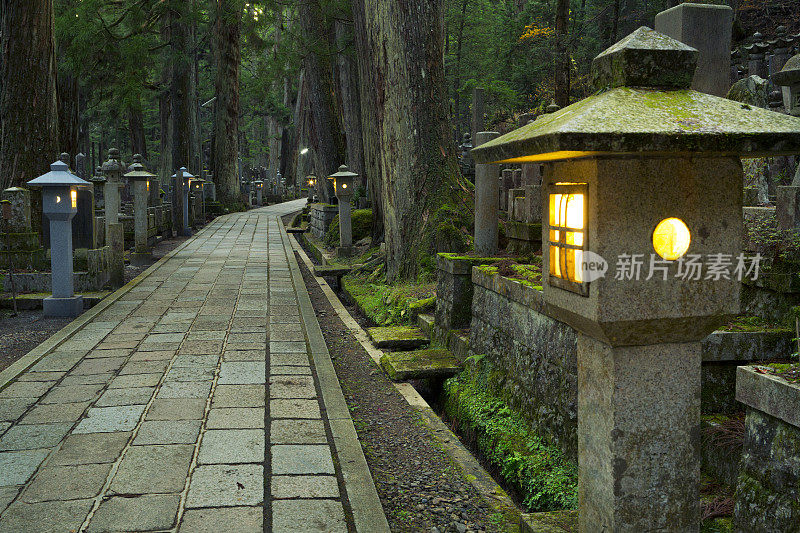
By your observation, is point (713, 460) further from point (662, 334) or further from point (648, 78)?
point (648, 78)

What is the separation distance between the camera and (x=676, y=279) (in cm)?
247

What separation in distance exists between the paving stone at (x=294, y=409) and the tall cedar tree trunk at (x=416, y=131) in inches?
169

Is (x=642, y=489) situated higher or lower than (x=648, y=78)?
lower

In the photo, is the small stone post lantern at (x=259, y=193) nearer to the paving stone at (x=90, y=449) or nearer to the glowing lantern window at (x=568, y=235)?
the paving stone at (x=90, y=449)

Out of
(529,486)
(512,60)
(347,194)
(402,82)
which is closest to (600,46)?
(512,60)

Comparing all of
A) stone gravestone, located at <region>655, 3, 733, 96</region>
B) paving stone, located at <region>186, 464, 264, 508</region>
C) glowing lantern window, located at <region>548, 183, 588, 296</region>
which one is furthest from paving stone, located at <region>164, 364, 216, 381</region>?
stone gravestone, located at <region>655, 3, 733, 96</region>

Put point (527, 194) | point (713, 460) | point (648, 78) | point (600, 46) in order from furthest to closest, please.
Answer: point (600, 46) < point (527, 194) < point (713, 460) < point (648, 78)

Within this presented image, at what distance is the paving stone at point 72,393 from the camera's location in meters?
4.77

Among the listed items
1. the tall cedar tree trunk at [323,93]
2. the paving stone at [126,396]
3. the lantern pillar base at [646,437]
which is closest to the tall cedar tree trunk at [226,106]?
the tall cedar tree trunk at [323,93]

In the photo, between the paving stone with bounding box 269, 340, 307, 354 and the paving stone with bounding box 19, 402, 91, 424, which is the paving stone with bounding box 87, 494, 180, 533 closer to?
the paving stone with bounding box 19, 402, 91, 424

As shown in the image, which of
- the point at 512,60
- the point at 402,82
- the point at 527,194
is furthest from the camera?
the point at 512,60

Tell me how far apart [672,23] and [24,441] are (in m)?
5.13

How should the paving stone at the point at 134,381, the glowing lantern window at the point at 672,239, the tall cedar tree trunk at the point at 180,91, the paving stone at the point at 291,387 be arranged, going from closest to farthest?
the glowing lantern window at the point at 672,239 < the paving stone at the point at 291,387 < the paving stone at the point at 134,381 < the tall cedar tree trunk at the point at 180,91

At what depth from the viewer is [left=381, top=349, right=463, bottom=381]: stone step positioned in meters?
5.77
